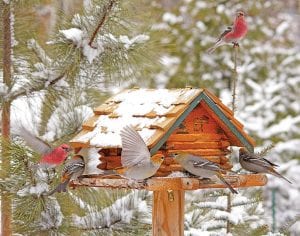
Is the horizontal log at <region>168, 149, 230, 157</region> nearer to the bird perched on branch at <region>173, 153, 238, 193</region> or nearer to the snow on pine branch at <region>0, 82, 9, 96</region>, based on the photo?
the bird perched on branch at <region>173, 153, 238, 193</region>

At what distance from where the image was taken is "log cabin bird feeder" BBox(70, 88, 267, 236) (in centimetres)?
290

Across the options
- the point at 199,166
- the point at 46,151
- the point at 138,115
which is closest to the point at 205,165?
the point at 199,166

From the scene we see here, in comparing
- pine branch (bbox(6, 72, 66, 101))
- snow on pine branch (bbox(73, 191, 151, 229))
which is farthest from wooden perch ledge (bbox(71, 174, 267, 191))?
pine branch (bbox(6, 72, 66, 101))

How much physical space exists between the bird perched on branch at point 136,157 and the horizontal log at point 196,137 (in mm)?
247

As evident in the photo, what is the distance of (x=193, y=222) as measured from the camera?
12.7 feet

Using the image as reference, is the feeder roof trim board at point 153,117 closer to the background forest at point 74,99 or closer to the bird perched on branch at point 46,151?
the bird perched on branch at point 46,151

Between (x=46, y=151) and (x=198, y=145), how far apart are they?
595 mm

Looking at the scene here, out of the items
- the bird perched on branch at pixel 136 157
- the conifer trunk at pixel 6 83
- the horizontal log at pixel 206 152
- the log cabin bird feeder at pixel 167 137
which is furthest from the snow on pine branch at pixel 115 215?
the bird perched on branch at pixel 136 157

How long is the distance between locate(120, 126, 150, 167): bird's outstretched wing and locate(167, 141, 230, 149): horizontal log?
0.26m

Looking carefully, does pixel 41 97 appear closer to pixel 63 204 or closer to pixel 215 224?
pixel 63 204

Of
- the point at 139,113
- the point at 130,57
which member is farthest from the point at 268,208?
the point at 139,113

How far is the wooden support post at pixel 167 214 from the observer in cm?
319

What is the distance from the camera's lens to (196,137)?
122 inches

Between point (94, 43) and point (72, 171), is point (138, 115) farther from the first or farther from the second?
point (94, 43)
